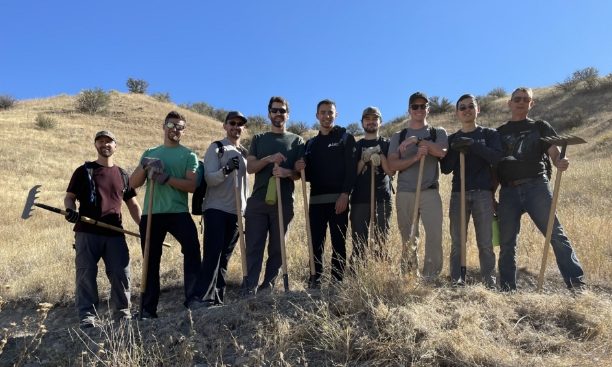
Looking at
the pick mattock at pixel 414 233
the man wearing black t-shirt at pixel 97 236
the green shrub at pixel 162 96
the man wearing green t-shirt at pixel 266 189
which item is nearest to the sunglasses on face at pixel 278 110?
the man wearing green t-shirt at pixel 266 189

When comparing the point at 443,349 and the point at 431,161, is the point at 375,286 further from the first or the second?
the point at 431,161

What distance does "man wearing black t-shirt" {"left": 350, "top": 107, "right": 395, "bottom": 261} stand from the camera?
Answer: 5.16 m

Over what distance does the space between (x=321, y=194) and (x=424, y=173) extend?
46.9 inches

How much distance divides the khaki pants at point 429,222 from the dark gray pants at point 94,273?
122 inches

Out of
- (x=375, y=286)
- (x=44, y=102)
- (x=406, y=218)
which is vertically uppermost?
(x=44, y=102)

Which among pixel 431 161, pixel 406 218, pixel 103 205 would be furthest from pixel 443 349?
pixel 103 205

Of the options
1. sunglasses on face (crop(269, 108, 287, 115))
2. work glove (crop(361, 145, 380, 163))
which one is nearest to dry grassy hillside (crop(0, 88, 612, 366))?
work glove (crop(361, 145, 380, 163))

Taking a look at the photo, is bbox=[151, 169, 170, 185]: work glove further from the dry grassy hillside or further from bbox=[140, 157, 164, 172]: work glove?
the dry grassy hillside

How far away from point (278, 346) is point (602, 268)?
4.77 metres

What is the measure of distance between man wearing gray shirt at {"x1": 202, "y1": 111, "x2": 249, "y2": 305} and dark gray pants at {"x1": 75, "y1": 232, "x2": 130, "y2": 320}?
2.88 feet

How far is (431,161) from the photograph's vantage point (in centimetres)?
512

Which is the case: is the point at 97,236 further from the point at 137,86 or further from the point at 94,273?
the point at 137,86

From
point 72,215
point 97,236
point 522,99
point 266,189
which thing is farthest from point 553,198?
point 72,215

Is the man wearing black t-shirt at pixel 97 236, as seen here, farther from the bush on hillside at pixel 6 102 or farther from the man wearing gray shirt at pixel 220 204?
the bush on hillside at pixel 6 102
